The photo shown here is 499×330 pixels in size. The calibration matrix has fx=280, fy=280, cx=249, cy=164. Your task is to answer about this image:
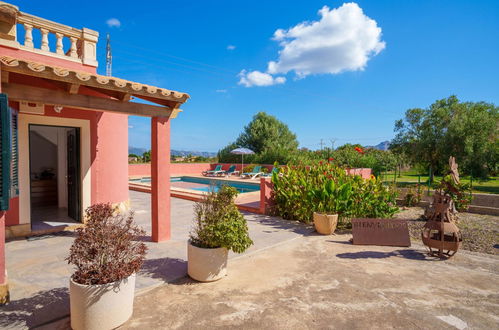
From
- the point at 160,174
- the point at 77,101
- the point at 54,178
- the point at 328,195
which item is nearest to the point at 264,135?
the point at 54,178

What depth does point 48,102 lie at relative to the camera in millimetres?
4391

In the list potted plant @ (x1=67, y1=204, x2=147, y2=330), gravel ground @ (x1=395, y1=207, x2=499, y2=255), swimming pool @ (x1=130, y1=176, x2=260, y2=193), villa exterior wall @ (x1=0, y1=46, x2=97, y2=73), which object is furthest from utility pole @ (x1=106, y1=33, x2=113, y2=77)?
gravel ground @ (x1=395, y1=207, x2=499, y2=255)

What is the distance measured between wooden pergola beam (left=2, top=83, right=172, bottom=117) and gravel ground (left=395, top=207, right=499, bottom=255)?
22.9 feet

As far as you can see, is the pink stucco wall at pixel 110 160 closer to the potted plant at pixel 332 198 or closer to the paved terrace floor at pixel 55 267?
the paved terrace floor at pixel 55 267

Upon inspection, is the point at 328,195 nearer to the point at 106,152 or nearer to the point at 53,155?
the point at 106,152

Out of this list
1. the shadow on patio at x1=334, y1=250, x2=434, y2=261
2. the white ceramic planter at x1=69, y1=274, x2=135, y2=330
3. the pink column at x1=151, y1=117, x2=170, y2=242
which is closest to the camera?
the white ceramic planter at x1=69, y1=274, x2=135, y2=330

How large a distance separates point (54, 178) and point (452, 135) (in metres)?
21.9

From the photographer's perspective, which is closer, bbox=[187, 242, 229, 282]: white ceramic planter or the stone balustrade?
bbox=[187, 242, 229, 282]: white ceramic planter

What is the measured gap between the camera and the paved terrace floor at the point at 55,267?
11.0 ft

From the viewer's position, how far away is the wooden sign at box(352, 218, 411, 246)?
245 inches

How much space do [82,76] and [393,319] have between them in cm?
546

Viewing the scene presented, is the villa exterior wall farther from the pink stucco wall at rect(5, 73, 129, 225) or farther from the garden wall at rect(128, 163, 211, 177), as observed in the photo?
the garden wall at rect(128, 163, 211, 177)

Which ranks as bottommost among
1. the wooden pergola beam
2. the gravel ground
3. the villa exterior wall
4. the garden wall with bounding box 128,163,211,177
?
the gravel ground

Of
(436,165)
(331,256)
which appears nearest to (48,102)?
(331,256)
